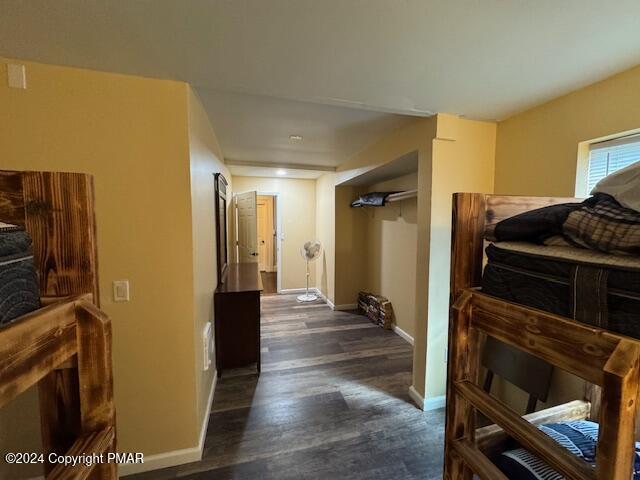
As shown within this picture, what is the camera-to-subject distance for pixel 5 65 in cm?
133

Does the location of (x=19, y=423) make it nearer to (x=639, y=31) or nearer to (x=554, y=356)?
(x=554, y=356)

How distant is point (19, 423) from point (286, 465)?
1516mm

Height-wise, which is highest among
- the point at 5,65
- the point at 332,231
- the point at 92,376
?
the point at 5,65

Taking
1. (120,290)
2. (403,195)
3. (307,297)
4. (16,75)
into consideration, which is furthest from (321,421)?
(307,297)

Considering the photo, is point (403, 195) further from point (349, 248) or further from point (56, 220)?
point (56, 220)

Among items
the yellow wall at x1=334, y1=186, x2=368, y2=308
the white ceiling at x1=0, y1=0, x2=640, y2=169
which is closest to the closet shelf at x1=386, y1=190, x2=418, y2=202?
the white ceiling at x1=0, y1=0, x2=640, y2=169

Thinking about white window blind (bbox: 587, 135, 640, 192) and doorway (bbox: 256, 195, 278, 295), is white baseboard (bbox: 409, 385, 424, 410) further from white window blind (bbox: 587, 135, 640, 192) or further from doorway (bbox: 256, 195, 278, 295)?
doorway (bbox: 256, 195, 278, 295)

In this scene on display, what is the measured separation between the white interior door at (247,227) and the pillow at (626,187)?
3864 mm

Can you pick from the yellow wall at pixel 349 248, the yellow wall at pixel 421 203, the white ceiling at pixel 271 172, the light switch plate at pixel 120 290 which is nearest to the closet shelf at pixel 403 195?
the yellow wall at pixel 421 203

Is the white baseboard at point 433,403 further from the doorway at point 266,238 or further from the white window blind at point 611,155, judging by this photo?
the doorway at point 266,238

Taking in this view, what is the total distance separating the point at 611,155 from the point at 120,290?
297 cm

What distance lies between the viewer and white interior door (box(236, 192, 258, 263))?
4.21 m

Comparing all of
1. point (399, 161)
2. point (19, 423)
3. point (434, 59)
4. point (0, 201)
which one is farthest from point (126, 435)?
point (399, 161)

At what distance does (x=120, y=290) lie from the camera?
1525 millimetres
